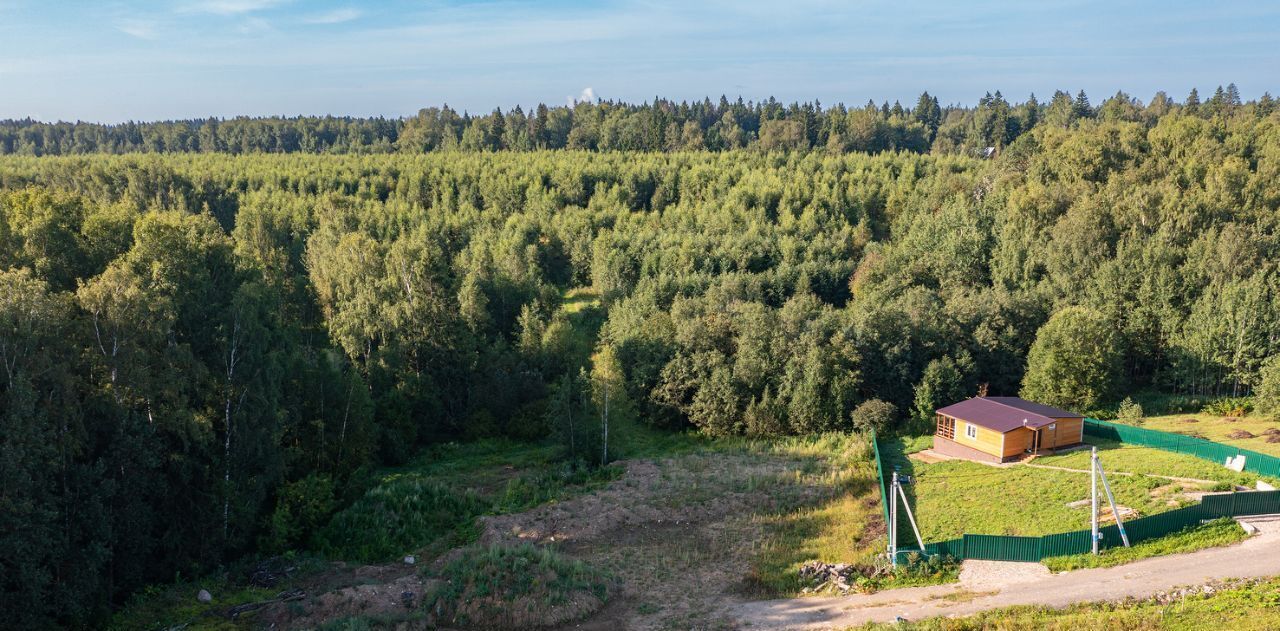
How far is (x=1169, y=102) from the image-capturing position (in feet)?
356

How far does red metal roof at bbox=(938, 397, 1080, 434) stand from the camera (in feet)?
97.2

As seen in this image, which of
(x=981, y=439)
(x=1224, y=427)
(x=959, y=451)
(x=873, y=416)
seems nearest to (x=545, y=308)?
(x=873, y=416)

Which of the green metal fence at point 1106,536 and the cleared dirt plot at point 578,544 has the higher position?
the green metal fence at point 1106,536

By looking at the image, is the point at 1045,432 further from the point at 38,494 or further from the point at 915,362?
the point at 38,494

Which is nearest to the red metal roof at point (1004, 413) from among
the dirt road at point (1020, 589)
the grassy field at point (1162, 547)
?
the grassy field at point (1162, 547)

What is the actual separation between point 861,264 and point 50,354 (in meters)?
51.6

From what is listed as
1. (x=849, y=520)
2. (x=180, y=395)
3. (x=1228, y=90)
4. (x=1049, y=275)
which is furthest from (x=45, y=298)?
(x=1228, y=90)

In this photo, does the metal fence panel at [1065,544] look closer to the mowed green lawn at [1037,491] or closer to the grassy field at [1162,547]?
the grassy field at [1162,547]

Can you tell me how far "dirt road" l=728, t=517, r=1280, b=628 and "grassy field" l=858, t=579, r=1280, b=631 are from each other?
497 millimetres

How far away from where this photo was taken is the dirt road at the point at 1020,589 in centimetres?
1736

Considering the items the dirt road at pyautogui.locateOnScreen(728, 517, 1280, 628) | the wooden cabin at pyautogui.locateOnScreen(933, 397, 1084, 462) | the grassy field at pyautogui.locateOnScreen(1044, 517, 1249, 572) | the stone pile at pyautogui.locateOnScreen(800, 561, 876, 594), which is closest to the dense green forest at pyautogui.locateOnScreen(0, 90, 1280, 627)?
the wooden cabin at pyautogui.locateOnScreen(933, 397, 1084, 462)

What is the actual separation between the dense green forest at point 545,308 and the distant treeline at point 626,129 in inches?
408

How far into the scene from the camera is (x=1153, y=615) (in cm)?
1561

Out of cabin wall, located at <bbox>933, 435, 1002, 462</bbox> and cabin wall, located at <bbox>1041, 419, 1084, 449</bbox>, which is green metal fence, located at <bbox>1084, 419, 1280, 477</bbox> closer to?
cabin wall, located at <bbox>1041, 419, 1084, 449</bbox>
